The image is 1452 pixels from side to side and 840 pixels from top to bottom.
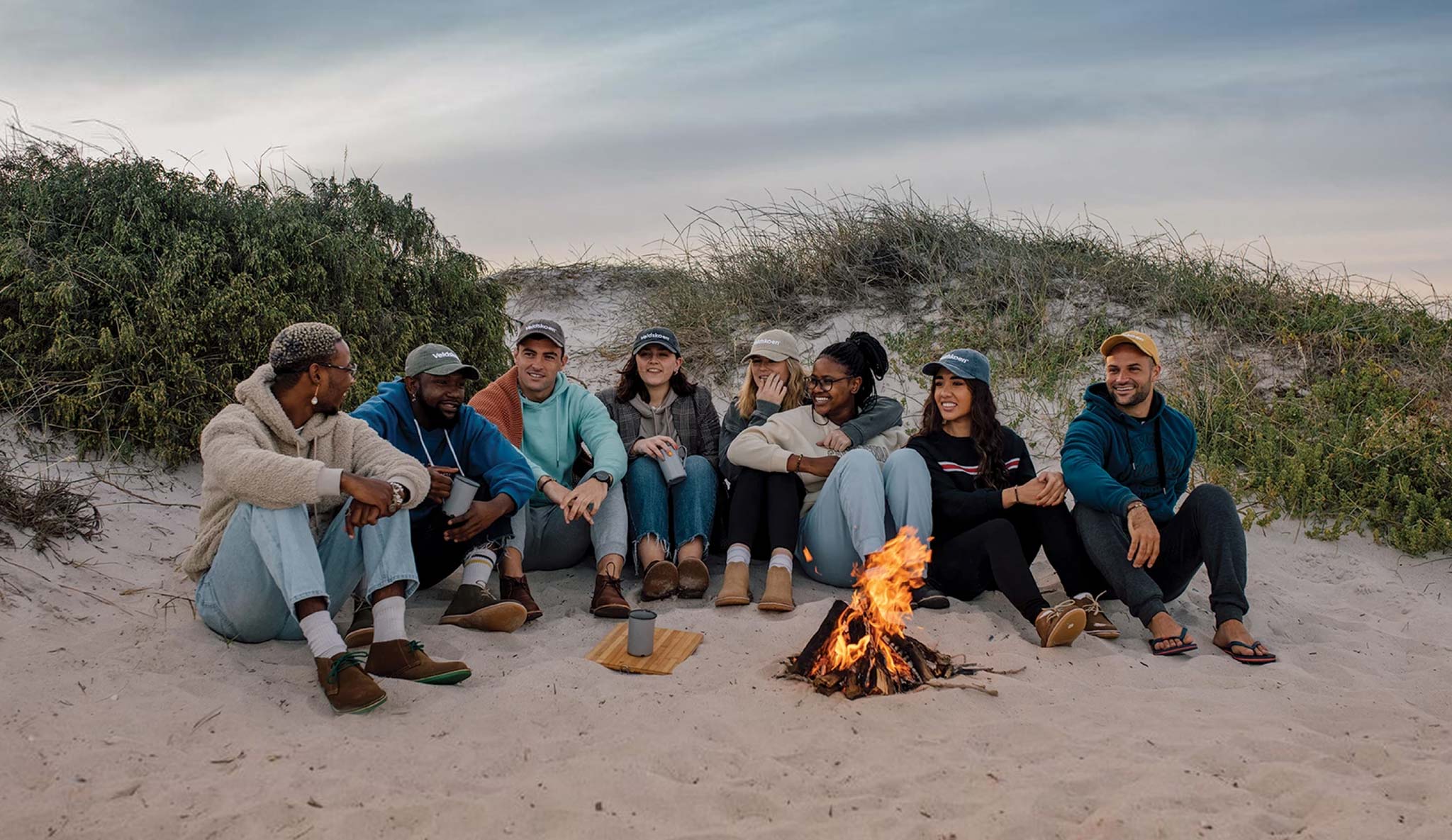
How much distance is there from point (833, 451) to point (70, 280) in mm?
4450

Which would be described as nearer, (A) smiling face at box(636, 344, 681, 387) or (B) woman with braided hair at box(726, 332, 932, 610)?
(B) woman with braided hair at box(726, 332, 932, 610)

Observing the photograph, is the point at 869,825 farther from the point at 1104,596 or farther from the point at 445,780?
the point at 1104,596

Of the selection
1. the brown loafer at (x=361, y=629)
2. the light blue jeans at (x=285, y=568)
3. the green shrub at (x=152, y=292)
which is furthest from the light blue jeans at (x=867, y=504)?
the green shrub at (x=152, y=292)

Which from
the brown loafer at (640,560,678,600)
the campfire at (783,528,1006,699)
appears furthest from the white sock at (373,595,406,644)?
the campfire at (783,528,1006,699)

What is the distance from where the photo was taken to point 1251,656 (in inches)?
164

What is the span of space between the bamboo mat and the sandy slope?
76 mm

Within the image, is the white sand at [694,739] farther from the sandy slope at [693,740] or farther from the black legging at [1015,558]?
the black legging at [1015,558]

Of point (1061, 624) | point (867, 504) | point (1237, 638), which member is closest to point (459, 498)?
point (867, 504)

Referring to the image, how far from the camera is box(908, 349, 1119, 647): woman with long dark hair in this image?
4320mm

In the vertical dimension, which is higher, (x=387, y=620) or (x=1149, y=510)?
(x=1149, y=510)

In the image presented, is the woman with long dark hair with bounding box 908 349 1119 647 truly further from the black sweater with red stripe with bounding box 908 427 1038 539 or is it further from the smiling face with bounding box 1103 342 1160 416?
the smiling face with bounding box 1103 342 1160 416

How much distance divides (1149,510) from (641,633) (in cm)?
242

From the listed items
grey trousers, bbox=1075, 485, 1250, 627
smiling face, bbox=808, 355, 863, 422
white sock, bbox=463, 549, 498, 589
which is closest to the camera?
grey trousers, bbox=1075, 485, 1250, 627

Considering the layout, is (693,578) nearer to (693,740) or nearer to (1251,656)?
(693,740)
